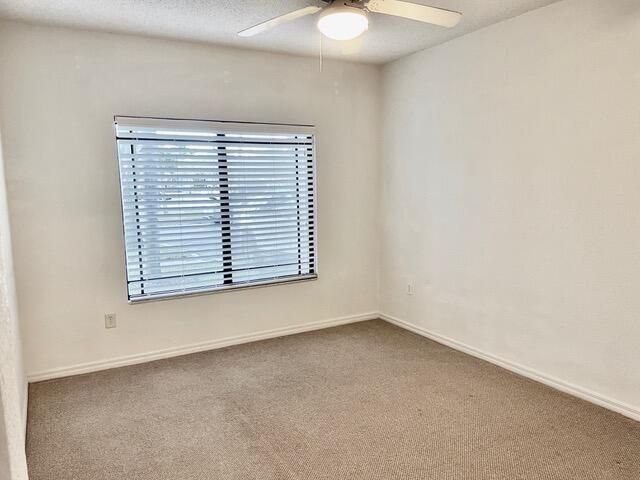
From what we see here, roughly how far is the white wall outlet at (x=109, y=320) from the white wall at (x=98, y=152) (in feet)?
0.15

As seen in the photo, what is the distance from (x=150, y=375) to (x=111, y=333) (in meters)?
0.49

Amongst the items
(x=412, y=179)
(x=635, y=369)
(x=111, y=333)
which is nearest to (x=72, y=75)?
(x=111, y=333)

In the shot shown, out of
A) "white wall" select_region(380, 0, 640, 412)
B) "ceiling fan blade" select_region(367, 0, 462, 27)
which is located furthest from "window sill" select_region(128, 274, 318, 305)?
"ceiling fan blade" select_region(367, 0, 462, 27)

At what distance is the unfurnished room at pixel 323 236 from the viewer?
8.32 feet

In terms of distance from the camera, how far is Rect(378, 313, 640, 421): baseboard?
2.73 meters

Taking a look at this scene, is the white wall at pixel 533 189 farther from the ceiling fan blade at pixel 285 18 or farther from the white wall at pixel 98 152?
the ceiling fan blade at pixel 285 18

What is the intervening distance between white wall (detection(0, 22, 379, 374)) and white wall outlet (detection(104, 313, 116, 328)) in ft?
0.15

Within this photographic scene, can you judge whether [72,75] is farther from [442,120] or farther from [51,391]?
[442,120]

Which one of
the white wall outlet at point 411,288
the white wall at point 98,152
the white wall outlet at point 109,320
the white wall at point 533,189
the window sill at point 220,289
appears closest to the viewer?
the white wall at point 533,189

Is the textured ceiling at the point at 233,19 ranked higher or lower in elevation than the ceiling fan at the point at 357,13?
higher

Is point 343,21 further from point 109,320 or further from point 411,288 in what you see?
point 109,320

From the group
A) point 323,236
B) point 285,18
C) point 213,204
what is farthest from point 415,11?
point 323,236

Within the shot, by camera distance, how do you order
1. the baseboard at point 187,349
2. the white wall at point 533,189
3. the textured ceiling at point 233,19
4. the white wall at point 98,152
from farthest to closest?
1. the baseboard at point 187,349
2. the white wall at point 98,152
3. the textured ceiling at point 233,19
4. the white wall at point 533,189

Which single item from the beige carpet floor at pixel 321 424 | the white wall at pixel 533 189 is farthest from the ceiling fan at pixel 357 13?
the beige carpet floor at pixel 321 424
